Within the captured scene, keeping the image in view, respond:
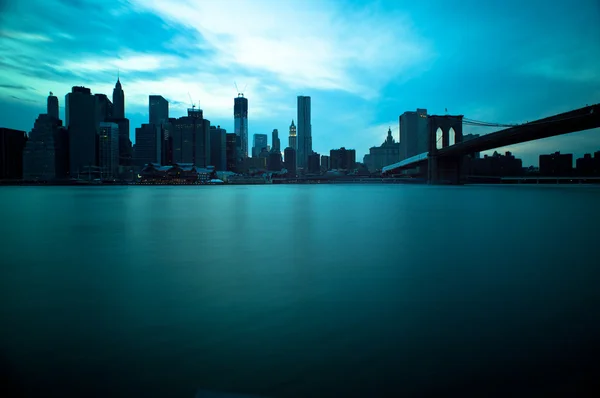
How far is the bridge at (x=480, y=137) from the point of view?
121 ft

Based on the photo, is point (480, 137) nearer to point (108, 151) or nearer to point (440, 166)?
point (440, 166)

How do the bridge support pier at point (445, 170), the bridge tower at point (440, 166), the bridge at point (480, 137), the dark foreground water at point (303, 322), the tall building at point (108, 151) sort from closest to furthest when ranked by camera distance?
1. the dark foreground water at point (303, 322)
2. the bridge at point (480, 137)
3. the bridge tower at point (440, 166)
4. the bridge support pier at point (445, 170)
5. the tall building at point (108, 151)

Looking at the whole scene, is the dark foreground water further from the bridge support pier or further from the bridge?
the bridge support pier

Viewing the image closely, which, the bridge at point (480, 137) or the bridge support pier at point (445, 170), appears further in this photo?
the bridge support pier at point (445, 170)

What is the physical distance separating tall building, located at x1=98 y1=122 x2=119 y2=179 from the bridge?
141m

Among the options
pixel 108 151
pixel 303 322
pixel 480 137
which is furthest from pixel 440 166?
pixel 108 151

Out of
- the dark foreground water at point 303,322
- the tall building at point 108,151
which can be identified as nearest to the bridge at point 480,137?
the dark foreground water at point 303,322

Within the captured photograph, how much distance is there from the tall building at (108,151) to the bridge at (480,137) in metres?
141

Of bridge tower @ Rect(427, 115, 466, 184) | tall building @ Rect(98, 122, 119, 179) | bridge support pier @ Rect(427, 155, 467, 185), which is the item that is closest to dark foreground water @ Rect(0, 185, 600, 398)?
bridge tower @ Rect(427, 115, 466, 184)

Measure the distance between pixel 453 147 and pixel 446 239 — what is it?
5509 cm

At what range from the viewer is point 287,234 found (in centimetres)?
1169

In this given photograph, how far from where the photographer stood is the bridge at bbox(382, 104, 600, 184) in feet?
121

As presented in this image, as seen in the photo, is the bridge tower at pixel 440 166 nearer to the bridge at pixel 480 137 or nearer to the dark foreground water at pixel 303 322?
the bridge at pixel 480 137

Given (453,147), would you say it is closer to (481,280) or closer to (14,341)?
(481,280)
